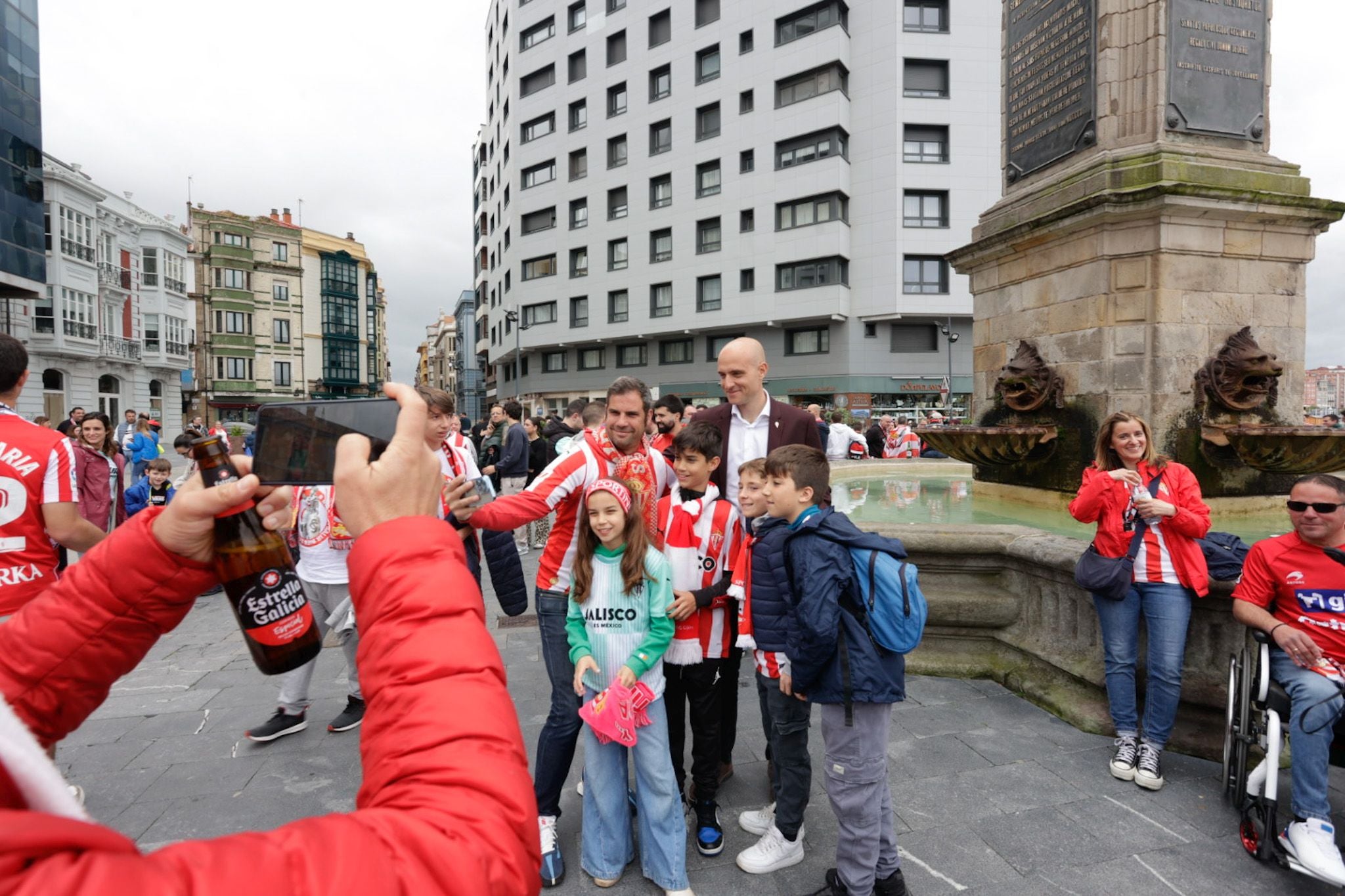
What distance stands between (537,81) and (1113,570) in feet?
154

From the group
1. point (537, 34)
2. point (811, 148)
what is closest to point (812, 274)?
point (811, 148)

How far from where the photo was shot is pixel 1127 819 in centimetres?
326

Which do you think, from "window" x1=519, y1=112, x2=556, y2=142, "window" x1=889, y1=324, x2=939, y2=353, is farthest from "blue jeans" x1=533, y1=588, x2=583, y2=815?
"window" x1=519, y1=112, x2=556, y2=142

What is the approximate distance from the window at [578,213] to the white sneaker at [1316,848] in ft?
134

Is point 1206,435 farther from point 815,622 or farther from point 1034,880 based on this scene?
point 815,622

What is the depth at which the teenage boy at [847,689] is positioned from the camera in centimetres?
275

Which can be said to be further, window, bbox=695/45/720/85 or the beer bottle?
window, bbox=695/45/720/85

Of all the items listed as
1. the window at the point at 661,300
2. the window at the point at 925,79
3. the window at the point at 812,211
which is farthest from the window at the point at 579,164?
the window at the point at 925,79

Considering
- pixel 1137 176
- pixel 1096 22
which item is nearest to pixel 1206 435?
pixel 1137 176

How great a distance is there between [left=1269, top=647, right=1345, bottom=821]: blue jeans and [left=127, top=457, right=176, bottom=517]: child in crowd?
33.1 ft

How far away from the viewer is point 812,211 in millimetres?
32969

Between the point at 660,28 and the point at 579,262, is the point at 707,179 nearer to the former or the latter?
the point at 660,28

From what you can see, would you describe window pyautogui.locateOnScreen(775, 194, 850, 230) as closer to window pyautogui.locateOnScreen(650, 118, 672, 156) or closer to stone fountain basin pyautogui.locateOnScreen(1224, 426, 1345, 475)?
window pyautogui.locateOnScreen(650, 118, 672, 156)

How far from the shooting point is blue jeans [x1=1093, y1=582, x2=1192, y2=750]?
3.65 metres
